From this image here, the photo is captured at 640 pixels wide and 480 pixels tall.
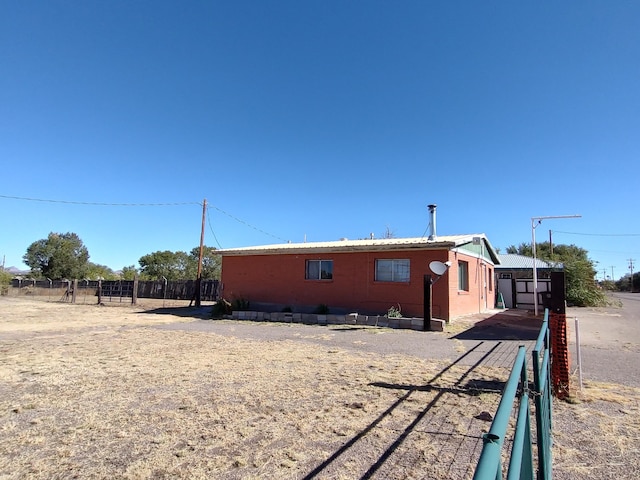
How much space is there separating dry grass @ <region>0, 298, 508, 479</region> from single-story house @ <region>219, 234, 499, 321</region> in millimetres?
6851

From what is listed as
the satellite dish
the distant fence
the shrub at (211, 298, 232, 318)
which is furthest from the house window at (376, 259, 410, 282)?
the distant fence

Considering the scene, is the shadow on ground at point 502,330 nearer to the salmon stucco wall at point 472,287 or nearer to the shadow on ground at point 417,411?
the salmon stucco wall at point 472,287

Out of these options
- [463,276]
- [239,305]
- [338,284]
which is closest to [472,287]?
[463,276]

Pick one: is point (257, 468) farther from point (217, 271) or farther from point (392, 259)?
point (217, 271)

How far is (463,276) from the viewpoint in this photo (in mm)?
16578

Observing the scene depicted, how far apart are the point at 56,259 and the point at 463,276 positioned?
56.2 meters

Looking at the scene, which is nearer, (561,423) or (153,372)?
(561,423)

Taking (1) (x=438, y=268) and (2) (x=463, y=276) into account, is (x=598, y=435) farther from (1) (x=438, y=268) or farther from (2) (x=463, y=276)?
(2) (x=463, y=276)

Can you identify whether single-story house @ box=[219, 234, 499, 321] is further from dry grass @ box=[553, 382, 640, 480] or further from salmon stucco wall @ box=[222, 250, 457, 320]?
dry grass @ box=[553, 382, 640, 480]

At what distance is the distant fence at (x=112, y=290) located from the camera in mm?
26078

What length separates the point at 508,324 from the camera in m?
13.5

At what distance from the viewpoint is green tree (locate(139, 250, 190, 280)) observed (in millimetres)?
51438

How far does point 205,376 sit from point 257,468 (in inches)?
127

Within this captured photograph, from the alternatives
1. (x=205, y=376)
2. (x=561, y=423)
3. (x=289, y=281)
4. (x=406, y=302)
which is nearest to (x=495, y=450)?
(x=561, y=423)
